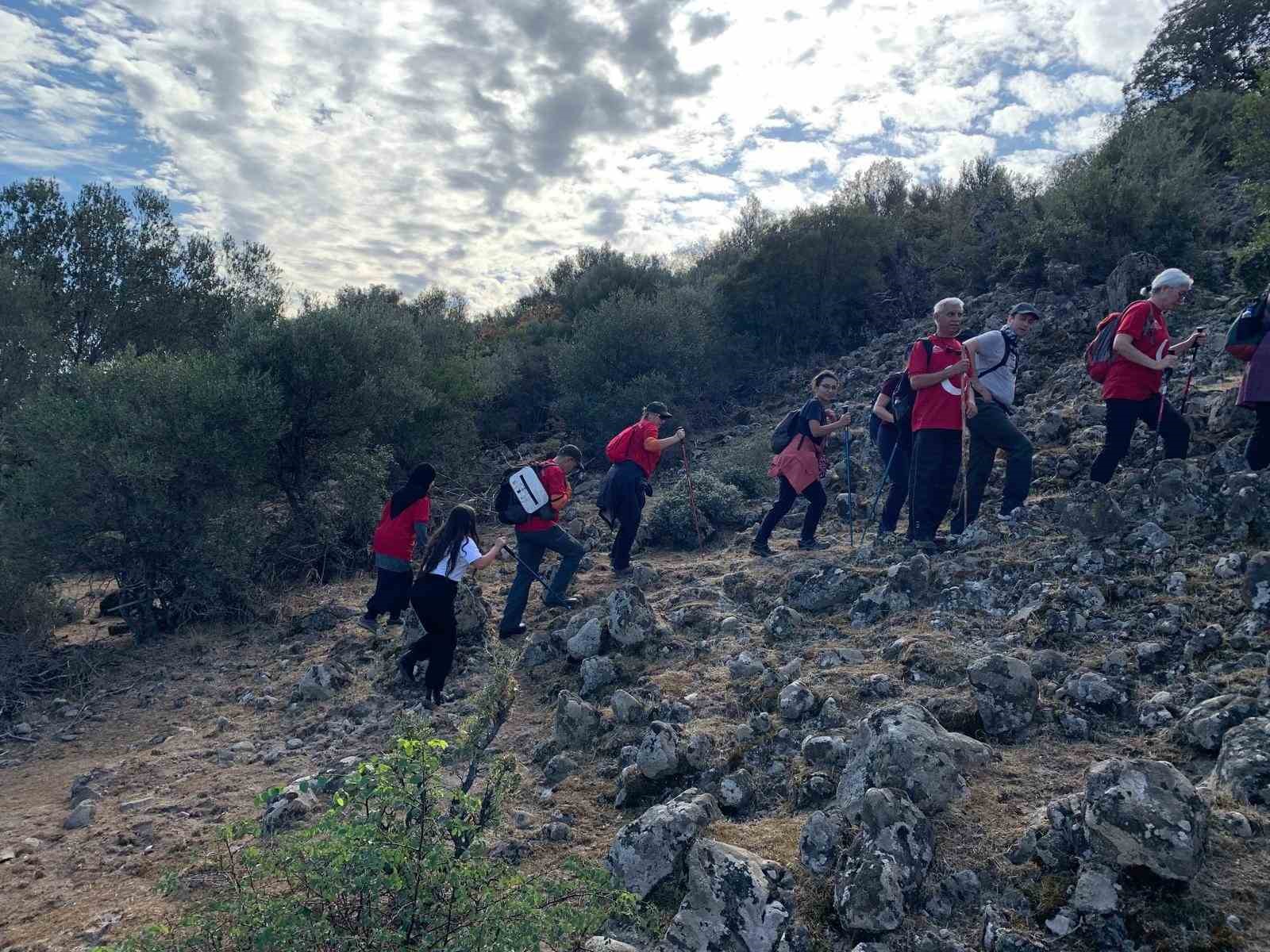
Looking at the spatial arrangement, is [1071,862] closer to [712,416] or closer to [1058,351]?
[1058,351]

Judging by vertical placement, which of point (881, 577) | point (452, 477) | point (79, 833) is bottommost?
point (79, 833)

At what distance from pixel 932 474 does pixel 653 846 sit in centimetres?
413

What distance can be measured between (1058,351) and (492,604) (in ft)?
28.3

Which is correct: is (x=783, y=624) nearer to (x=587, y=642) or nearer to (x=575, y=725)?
(x=587, y=642)

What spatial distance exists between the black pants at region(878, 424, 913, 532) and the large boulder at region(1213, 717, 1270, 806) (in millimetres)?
4011

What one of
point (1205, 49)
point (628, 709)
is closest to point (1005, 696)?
point (628, 709)

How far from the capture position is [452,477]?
1313 cm

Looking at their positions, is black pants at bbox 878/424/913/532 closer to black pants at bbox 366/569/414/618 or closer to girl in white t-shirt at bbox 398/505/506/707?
girl in white t-shirt at bbox 398/505/506/707

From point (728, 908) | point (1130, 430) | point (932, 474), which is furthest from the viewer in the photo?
point (932, 474)

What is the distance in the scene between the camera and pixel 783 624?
5.76 metres

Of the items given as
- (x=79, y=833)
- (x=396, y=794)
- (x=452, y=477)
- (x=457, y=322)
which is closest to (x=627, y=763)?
(x=396, y=794)

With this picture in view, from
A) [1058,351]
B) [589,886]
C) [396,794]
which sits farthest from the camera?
[1058,351]

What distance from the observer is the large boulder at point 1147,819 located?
2.62 m

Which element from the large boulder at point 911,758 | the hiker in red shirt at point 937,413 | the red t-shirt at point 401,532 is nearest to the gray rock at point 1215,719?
the large boulder at point 911,758
